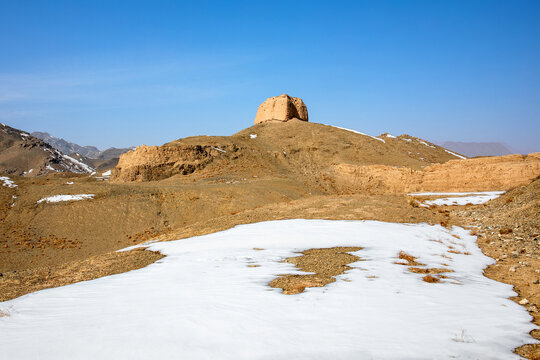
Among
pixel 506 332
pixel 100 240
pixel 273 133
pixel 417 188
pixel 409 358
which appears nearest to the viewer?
pixel 409 358

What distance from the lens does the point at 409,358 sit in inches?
127

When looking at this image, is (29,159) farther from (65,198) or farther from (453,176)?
(453,176)

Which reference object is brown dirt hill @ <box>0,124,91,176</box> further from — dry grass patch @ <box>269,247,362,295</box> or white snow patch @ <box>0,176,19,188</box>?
dry grass patch @ <box>269,247,362,295</box>

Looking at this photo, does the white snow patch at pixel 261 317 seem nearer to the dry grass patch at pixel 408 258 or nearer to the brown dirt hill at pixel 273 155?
the dry grass patch at pixel 408 258

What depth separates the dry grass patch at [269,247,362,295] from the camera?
228 inches

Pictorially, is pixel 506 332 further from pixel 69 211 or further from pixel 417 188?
pixel 417 188

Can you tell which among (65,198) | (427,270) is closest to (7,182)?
(65,198)

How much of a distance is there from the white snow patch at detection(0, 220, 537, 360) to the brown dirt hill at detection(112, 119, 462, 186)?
29643mm

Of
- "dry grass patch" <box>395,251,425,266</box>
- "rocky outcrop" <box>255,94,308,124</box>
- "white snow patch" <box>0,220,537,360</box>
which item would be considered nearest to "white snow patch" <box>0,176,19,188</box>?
"white snow patch" <box>0,220,537,360</box>

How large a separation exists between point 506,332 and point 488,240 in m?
8.51

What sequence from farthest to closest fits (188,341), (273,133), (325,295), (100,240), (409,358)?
(273,133)
(100,240)
(325,295)
(188,341)
(409,358)

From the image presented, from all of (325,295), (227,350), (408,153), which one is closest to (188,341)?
(227,350)

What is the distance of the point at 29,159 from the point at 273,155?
77.1 meters

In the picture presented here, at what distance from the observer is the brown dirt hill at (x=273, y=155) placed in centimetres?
3772
